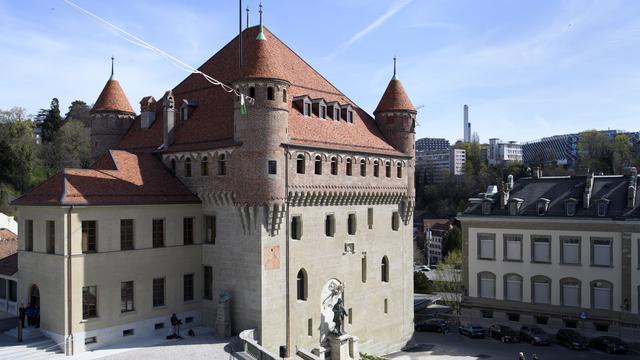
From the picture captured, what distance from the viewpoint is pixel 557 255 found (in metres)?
47.0

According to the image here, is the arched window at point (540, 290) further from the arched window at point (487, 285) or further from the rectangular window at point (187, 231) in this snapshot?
the rectangular window at point (187, 231)

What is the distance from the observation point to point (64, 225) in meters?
28.6

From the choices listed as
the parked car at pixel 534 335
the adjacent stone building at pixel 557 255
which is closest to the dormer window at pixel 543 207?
the adjacent stone building at pixel 557 255

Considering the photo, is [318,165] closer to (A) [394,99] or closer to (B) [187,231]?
(B) [187,231]

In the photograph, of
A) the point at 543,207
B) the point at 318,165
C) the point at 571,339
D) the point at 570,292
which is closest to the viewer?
the point at 318,165

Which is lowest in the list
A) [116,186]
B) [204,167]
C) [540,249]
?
[540,249]

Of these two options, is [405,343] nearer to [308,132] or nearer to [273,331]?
[273,331]

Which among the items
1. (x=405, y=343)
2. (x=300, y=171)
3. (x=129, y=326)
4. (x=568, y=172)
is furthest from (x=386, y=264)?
(x=568, y=172)

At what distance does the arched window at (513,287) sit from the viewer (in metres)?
48.7

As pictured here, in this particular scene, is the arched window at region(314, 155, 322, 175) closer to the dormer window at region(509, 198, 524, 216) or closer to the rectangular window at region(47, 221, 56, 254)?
the rectangular window at region(47, 221, 56, 254)

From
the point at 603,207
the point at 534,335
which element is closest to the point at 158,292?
the point at 534,335

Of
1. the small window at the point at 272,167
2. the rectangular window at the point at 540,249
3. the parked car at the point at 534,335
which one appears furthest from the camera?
the rectangular window at the point at 540,249

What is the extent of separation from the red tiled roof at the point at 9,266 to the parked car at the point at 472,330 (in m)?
34.2

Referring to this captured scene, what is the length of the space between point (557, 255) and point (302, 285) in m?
23.8
